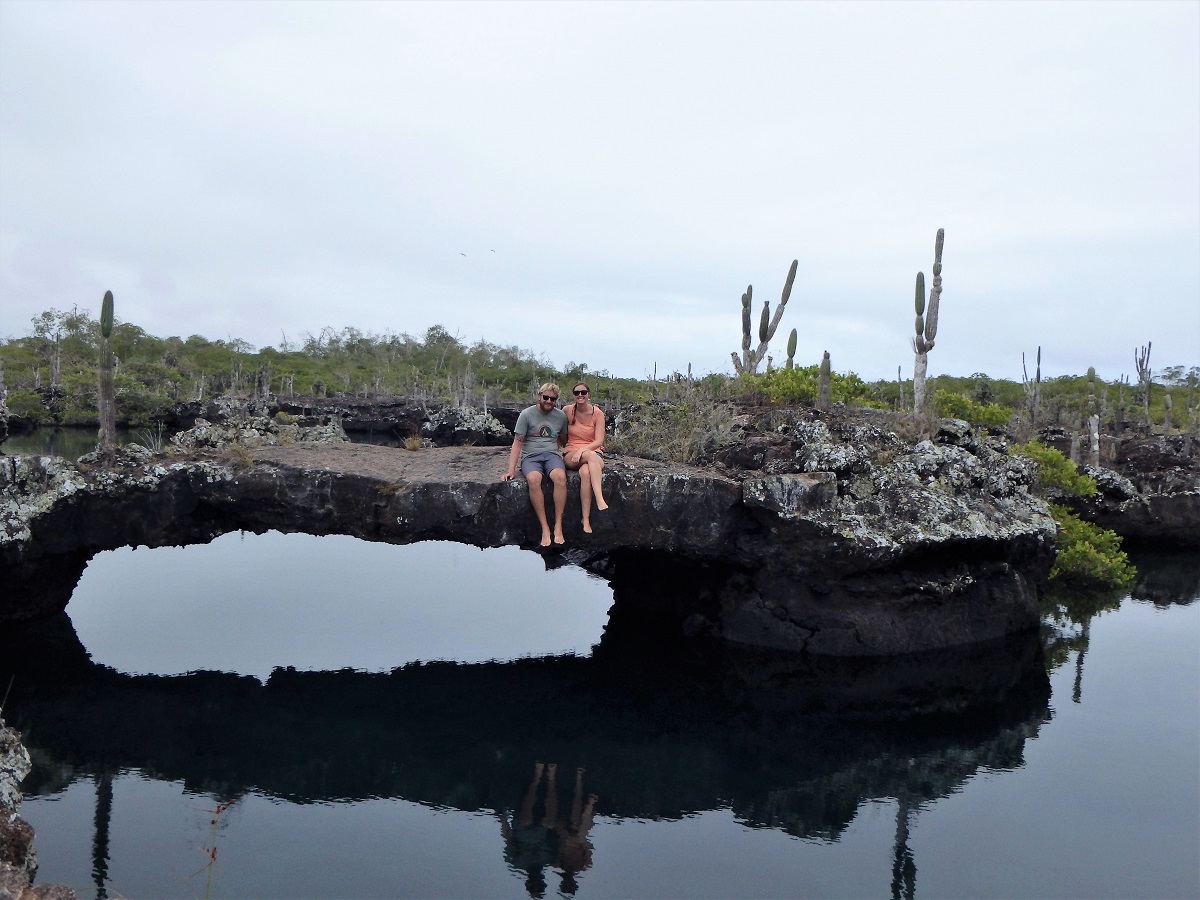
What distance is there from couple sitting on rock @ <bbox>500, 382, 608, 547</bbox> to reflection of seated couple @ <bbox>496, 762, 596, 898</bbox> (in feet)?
10.1

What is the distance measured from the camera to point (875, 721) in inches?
405

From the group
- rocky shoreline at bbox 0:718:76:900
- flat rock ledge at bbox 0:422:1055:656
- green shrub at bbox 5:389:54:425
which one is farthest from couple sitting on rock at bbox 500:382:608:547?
green shrub at bbox 5:389:54:425

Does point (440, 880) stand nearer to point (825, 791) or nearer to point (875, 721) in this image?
point (825, 791)

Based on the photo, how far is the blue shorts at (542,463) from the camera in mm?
10336

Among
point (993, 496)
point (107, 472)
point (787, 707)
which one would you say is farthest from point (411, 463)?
point (993, 496)

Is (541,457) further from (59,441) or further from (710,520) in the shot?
(59,441)

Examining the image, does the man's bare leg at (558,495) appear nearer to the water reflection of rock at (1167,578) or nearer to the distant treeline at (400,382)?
the distant treeline at (400,382)

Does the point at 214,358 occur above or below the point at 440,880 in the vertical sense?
above

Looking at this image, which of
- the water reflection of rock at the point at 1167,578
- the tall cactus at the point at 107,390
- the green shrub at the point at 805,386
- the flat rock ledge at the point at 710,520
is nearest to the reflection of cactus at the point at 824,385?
the green shrub at the point at 805,386

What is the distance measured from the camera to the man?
405 inches

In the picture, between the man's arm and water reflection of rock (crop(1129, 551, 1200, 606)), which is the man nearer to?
the man's arm

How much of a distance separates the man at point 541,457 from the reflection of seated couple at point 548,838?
10.1 ft

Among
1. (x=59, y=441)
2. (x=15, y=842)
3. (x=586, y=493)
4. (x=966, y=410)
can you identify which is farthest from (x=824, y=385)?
(x=59, y=441)

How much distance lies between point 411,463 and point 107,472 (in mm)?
3568
